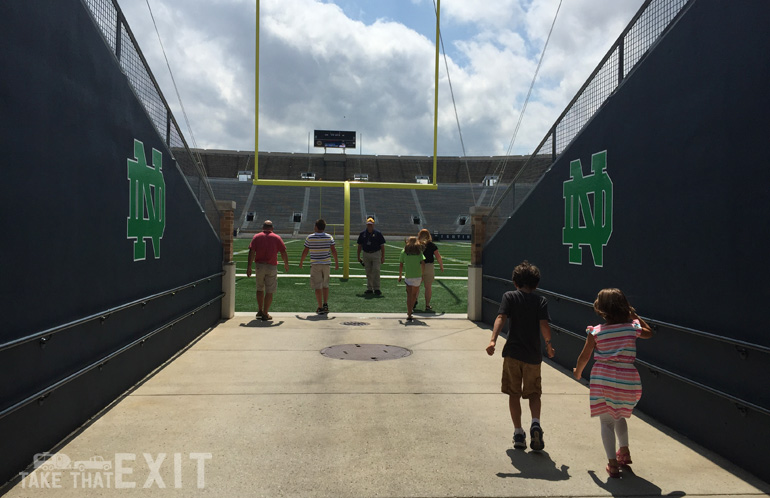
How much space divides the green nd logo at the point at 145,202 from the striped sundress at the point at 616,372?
4.36 metres

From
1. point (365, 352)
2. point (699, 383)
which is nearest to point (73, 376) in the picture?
point (365, 352)

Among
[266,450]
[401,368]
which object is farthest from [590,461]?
[401,368]

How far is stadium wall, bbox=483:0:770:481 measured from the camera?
379 cm

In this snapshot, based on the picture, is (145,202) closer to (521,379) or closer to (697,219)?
(521,379)

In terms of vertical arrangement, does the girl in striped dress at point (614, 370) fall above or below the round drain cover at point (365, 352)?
above

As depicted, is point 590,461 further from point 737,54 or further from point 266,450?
point 737,54

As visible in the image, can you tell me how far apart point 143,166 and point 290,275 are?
1260 cm

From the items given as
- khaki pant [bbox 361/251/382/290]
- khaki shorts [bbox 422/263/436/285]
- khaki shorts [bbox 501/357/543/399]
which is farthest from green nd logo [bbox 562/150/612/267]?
khaki pant [bbox 361/251/382/290]

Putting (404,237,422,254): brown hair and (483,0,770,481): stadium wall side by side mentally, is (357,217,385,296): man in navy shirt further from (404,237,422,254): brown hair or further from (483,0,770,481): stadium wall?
(483,0,770,481): stadium wall

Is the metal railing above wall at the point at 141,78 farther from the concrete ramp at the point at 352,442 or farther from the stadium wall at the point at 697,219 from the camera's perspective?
the stadium wall at the point at 697,219

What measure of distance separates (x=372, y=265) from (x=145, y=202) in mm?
8256

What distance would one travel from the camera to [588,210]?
625 cm

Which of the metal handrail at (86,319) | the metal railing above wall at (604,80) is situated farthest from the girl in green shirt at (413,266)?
the metal handrail at (86,319)

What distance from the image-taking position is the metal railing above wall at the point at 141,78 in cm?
527
